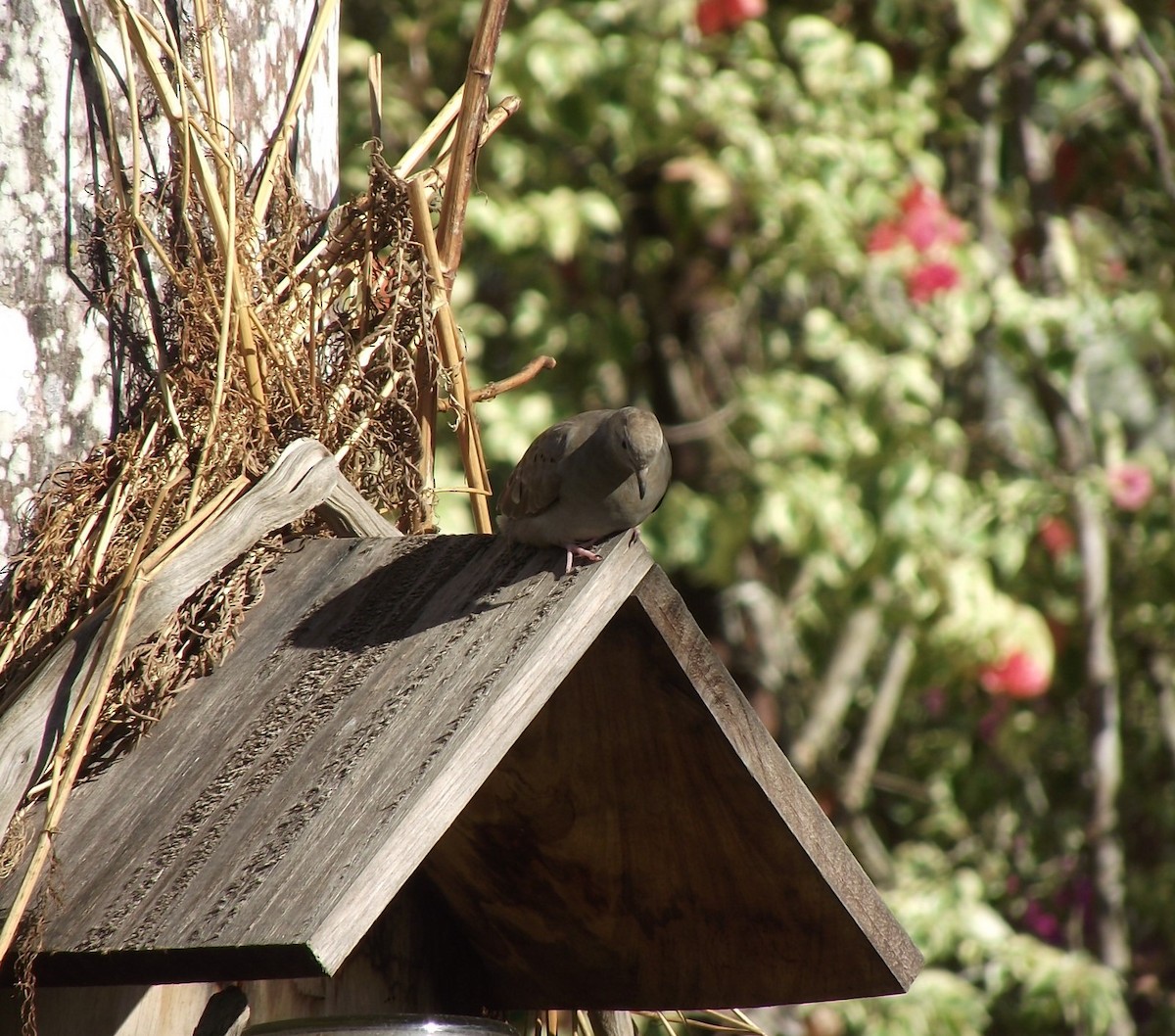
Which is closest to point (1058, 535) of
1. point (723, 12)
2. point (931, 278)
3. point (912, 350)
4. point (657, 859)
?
point (912, 350)

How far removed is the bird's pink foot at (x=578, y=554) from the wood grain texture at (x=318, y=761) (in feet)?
0.06

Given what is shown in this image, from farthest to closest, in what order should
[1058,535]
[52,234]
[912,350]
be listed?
[1058,535] < [912,350] < [52,234]

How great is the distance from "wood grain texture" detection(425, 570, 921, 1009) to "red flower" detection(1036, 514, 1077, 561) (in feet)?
11.2

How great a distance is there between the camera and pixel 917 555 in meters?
4.52

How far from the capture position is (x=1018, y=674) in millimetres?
4750

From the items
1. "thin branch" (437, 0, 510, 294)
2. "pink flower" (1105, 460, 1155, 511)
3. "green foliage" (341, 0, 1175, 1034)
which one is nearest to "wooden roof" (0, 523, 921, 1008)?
"thin branch" (437, 0, 510, 294)

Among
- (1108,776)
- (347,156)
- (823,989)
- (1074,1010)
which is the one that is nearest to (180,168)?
(823,989)

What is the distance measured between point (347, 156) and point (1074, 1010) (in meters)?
3.54

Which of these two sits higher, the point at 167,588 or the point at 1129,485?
the point at 167,588

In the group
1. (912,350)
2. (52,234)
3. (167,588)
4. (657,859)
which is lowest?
(912,350)

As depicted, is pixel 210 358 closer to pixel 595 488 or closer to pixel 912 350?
pixel 595 488

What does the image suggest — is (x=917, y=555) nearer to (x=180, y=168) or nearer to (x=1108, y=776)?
(x=1108, y=776)

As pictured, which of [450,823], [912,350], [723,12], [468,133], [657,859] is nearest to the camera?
[450,823]

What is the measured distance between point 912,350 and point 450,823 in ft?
12.1
